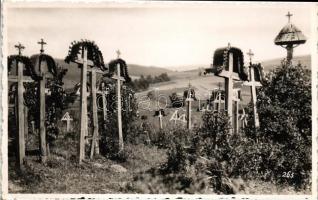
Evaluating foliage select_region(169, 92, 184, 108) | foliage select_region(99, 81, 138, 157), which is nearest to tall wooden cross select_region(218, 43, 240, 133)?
foliage select_region(169, 92, 184, 108)

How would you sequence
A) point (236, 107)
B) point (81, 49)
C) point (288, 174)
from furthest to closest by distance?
point (236, 107) → point (288, 174) → point (81, 49)

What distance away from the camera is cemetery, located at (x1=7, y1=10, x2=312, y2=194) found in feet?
20.7

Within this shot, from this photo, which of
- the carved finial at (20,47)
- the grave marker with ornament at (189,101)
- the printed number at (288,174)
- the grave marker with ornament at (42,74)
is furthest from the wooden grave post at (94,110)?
the printed number at (288,174)

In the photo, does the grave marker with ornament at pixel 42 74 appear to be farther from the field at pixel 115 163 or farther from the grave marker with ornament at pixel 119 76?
the grave marker with ornament at pixel 119 76

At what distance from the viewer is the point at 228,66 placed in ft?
21.4

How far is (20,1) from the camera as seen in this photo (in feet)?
20.7

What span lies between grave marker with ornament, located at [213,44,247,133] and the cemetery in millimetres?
12

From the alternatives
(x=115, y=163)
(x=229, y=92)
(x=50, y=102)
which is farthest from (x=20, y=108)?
(x=229, y=92)

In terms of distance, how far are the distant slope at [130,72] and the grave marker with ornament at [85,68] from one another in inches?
2.9

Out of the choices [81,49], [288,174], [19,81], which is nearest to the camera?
[19,81]

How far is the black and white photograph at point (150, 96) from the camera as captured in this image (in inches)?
248

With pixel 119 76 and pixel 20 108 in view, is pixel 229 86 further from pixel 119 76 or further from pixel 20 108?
→ pixel 20 108

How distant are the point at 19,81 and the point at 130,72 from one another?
50.9 inches

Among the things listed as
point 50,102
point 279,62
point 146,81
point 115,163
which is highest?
point 279,62
